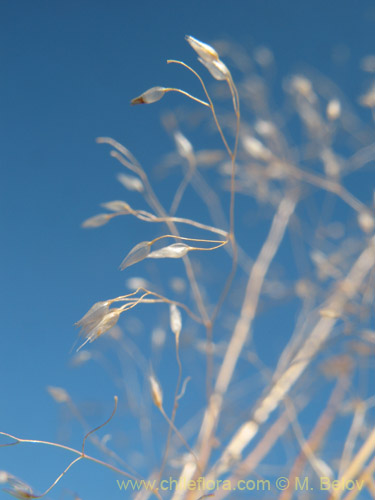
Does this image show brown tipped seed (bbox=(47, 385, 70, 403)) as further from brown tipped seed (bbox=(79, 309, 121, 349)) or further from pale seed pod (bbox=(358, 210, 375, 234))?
pale seed pod (bbox=(358, 210, 375, 234))

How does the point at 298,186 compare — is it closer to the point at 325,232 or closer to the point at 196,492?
the point at 325,232

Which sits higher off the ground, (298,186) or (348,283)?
(298,186)

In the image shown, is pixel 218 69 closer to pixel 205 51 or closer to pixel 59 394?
pixel 205 51

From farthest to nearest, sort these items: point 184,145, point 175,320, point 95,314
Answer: point 184,145
point 175,320
point 95,314

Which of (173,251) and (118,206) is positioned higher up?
(118,206)

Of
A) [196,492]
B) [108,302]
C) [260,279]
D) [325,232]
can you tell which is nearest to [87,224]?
[108,302]

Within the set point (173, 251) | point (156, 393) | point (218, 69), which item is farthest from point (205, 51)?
point (156, 393)

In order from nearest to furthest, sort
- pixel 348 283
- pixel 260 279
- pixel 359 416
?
pixel 359 416
pixel 348 283
pixel 260 279

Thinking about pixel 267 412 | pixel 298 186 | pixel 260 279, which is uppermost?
pixel 298 186

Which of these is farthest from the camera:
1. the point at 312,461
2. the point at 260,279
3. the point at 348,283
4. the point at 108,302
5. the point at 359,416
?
the point at 260,279
